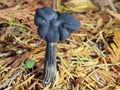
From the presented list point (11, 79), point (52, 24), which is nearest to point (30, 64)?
point (11, 79)

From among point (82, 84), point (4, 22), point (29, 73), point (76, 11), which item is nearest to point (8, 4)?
point (4, 22)

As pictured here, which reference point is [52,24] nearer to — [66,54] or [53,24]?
[53,24]

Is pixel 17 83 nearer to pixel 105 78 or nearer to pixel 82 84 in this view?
pixel 82 84

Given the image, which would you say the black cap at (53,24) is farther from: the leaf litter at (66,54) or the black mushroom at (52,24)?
the leaf litter at (66,54)

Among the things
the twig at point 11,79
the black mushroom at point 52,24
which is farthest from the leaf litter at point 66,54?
the black mushroom at point 52,24

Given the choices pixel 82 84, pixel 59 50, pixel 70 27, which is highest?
pixel 70 27

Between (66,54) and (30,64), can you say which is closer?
(30,64)

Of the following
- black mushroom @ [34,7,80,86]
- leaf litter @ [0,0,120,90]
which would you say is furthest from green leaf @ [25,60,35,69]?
black mushroom @ [34,7,80,86]
